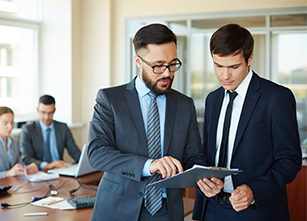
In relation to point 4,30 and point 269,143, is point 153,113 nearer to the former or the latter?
point 269,143

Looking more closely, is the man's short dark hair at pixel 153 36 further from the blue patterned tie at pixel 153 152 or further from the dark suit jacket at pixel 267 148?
the dark suit jacket at pixel 267 148

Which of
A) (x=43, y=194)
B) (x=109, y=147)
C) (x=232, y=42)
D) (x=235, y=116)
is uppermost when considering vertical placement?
(x=232, y=42)

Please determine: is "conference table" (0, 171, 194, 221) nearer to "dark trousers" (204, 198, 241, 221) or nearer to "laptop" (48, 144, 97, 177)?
"laptop" (48, 144, 97, 177)

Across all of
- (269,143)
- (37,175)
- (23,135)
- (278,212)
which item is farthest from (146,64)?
(23,135)

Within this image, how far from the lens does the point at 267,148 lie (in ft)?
5.94

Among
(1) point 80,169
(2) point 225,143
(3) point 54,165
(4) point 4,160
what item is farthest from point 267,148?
(4) point 4,160

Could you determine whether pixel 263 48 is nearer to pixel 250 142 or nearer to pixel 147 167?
pixel 250 142

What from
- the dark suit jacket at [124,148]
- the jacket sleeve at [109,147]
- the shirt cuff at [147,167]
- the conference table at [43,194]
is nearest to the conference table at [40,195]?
the conference table at [43,194]

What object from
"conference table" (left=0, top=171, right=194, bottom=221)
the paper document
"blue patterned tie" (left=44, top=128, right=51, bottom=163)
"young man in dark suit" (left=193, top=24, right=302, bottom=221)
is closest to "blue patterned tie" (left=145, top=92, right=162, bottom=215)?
"young man in dark suit" (left=193, top=24, right=302, bottom=221)

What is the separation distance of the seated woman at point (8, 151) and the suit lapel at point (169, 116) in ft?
7.34

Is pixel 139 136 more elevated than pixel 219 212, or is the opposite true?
pixel 139 136

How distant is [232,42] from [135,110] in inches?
23.5

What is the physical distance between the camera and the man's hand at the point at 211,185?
1.75 m

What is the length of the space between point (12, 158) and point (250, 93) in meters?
2.89
